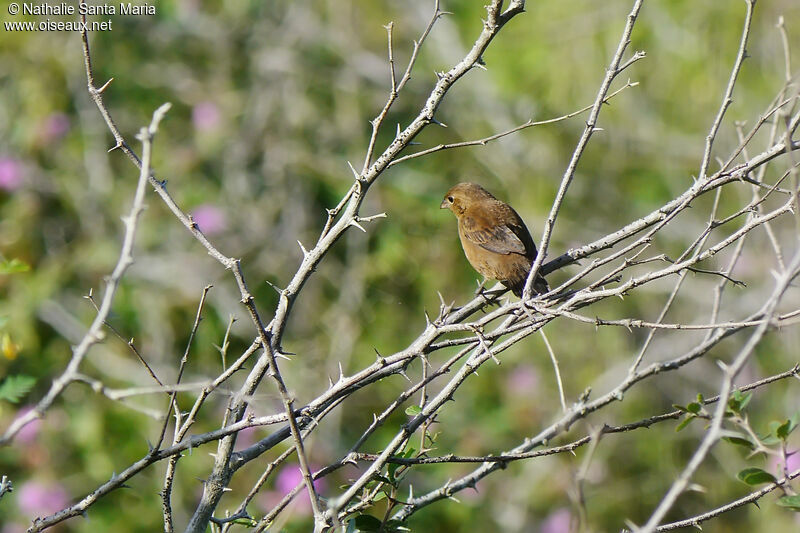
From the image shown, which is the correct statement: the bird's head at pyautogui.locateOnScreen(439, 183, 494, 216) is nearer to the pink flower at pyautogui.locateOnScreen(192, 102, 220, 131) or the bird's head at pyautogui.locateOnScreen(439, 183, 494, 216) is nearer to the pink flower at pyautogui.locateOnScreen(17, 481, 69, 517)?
the pink flower at pyautogui.locateOnScreen(192, 102, 220, 131)

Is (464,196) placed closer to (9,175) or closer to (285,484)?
(285,484)

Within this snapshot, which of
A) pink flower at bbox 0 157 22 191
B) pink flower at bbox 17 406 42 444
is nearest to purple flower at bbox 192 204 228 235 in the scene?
pink flower at bbox 0 157 22 191

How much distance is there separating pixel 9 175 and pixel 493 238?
3.54m

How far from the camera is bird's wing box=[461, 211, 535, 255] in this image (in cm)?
426

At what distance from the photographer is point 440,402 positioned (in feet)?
7.13

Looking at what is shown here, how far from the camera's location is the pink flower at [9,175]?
230 inches

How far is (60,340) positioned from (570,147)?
4.39 m

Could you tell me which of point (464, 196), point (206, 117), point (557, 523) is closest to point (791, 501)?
point (464, 196)

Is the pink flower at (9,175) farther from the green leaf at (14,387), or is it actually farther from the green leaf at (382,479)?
the green leaf at (382,479)

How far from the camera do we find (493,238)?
4340mm

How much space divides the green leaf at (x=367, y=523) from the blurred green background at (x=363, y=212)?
11.3 ft

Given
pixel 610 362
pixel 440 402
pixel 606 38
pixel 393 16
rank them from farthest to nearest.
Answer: pixel 393 16, pixel 606 38, pixel 610 362, pixel 440 402

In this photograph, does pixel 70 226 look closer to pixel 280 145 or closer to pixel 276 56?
pixel 280 145

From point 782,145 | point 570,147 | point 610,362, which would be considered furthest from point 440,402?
point 570,147
